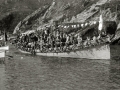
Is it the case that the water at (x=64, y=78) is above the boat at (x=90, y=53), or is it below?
below

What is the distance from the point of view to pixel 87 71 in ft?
191

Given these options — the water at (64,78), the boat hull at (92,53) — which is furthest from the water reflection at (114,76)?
the boat hull at (92,53)

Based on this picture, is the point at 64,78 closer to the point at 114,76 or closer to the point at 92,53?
the point at 114,76

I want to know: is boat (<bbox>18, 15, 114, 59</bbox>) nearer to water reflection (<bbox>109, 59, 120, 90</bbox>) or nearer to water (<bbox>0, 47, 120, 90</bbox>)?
water reflection (<bbox>109, 59, 120, 90</bbox>)

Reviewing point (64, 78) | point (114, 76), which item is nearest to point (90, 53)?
point (114, 76)

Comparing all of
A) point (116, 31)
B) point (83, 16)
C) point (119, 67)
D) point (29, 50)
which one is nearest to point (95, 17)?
point (83, 16)

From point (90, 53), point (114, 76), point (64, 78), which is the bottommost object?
point (64, 78)

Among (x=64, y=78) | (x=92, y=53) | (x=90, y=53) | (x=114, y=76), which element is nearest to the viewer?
(x=64, y=78)

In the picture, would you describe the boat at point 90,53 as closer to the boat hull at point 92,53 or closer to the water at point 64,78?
the boat hull at point 92,53

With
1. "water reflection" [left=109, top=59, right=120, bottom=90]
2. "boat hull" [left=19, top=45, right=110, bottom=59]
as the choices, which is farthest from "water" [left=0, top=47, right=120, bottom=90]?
"boat hull" [left=19, top=45, right=110, bottom=59]

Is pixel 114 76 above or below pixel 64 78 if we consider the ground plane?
above

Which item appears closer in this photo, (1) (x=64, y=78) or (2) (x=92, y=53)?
(1) (x=64, y=78)

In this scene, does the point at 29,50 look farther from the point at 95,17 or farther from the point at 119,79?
the point at 95,17

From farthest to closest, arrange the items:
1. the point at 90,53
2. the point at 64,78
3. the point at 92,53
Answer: the point at 90,53 < the point at 92,53 < the point at 64,78
